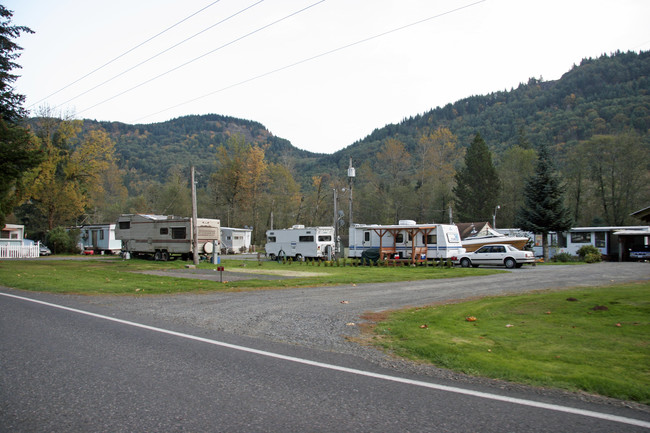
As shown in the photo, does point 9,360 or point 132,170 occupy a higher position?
point 132,170

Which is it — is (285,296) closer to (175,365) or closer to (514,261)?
(175,365)

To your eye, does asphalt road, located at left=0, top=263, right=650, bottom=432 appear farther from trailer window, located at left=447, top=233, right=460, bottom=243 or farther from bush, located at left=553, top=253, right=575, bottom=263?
bush, located at left=553, top=253, right=575, bottom=263

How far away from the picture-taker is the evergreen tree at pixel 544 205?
121 feet

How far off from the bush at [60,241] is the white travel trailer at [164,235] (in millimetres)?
11832

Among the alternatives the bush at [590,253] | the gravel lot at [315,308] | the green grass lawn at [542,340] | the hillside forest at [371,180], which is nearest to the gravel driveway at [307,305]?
the gravel lot at [315,308]

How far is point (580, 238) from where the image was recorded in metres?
38.4

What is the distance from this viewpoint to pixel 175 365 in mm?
5871

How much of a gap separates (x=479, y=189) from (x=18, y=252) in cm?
5020

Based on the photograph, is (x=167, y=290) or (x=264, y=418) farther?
(x=167, y=290)

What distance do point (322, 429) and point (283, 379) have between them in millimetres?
1513

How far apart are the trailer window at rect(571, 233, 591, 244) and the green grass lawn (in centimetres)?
2940

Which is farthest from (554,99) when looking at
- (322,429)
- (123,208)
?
(322,429)

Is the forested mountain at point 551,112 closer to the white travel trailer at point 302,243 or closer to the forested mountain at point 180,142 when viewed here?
the forested mountain at point 180,142

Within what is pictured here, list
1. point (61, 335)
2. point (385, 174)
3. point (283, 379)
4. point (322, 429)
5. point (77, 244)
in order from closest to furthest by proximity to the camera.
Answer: point (322, 429), point (283, 379), point (61, 335), point (77, 244), point (385, 174)
